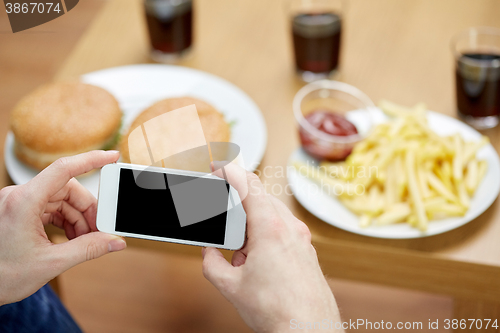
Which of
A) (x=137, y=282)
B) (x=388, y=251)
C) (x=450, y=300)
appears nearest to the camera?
(x=388, y=251)

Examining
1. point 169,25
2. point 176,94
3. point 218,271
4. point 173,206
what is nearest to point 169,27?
point 169,25

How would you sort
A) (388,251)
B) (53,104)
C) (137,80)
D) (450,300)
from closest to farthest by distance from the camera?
(388,251)
(53,104)
(137,80)
(450,300)

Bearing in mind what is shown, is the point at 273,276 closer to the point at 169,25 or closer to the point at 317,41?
the point at 317,41

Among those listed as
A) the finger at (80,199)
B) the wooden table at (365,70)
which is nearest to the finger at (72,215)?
the finger at (80,199)

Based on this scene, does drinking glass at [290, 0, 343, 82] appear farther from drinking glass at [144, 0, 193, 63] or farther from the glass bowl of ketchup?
drinking glass at [144, 0, 193, 63]

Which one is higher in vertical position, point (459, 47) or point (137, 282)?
point (459, 47)

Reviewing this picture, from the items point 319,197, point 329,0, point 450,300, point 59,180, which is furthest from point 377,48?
point 59,180

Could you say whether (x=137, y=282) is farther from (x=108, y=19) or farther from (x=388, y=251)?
(x=388, y=251)
